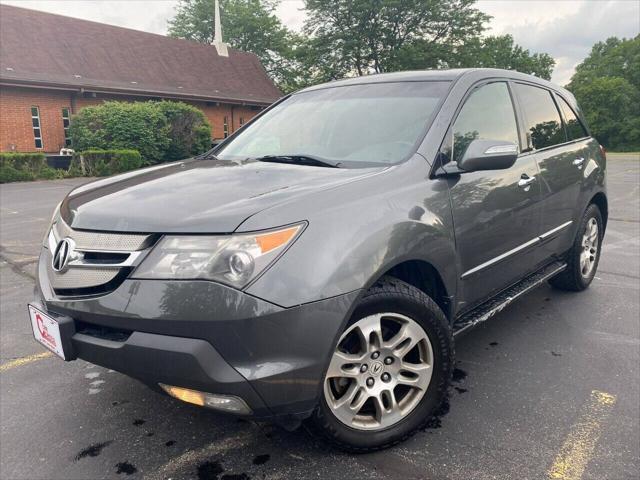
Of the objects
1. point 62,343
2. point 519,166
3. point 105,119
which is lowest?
point 62,343

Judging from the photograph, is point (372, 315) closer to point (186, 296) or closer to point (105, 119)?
point (186, 296)

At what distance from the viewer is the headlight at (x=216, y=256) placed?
175 cm

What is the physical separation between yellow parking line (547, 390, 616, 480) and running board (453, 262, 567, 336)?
26.1 inches

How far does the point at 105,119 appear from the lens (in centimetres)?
1806

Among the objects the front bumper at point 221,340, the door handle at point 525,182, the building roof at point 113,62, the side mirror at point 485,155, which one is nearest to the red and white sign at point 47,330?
the front bumper at point 221,340

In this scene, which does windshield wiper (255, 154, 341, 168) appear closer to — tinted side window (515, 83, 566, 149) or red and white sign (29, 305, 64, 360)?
red and white sign (29, 305, 64, 360)

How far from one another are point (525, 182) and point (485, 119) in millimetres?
473

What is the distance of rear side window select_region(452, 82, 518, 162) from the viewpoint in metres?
2.70

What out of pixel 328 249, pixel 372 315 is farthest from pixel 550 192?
pixel 328 249

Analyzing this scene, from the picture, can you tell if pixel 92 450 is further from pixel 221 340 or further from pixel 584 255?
pixel 584 255

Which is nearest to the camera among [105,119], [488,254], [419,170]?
[419,170]

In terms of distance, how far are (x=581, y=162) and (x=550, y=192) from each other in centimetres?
76

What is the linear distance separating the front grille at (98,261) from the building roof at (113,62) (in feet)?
68.9

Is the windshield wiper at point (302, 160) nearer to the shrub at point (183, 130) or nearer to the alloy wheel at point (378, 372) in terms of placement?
the alloy wheel at point (378, 372)
